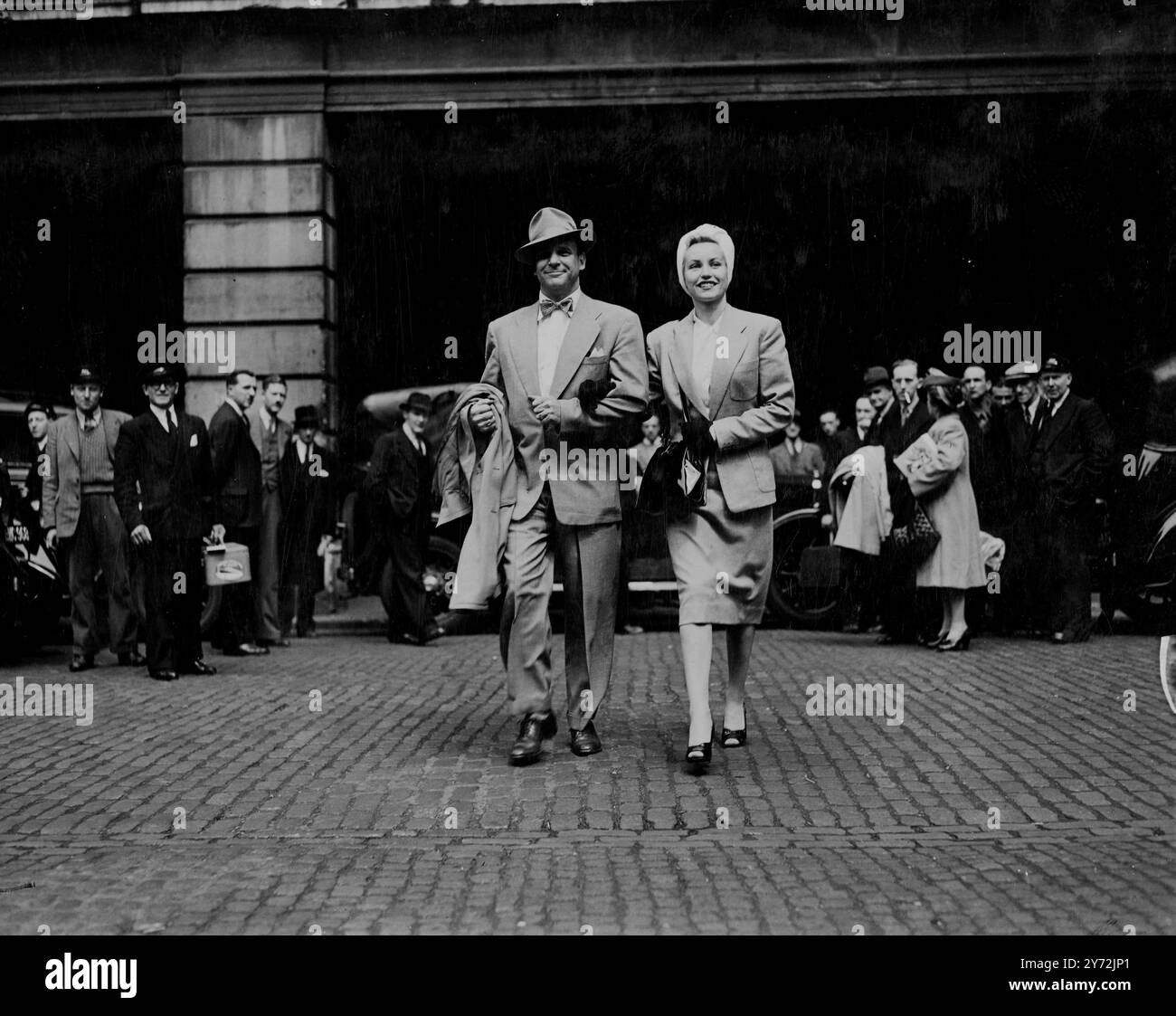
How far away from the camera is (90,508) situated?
1095 centimetres

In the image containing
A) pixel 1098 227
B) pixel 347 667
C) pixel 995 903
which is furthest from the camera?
pixel 1098 227

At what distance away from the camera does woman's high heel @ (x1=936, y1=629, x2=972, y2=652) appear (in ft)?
35.7

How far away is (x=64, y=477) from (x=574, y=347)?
5749mm

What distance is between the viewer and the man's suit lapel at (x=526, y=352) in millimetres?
6785

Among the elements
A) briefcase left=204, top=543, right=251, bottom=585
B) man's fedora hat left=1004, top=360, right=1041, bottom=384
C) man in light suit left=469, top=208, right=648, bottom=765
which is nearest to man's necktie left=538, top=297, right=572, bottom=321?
man in light suit left=469, top=208, right=648, bottom=765

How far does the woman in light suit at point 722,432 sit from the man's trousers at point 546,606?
35 cm

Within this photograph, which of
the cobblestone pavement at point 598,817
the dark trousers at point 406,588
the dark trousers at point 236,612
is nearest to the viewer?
the cobblestone pavement at point 598,817

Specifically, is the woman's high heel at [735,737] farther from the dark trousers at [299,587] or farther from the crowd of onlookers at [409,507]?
the dark trousers at [299,587]

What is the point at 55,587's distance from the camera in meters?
11.4

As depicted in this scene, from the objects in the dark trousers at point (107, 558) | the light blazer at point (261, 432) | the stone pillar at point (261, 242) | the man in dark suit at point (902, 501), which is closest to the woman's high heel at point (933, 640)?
the man in dark suit at point (902, 501)

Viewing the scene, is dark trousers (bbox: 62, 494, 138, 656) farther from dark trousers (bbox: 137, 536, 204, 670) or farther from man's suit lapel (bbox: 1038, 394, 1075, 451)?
man's suit lapel (bbox: 1038, 394, 1075, 451)
